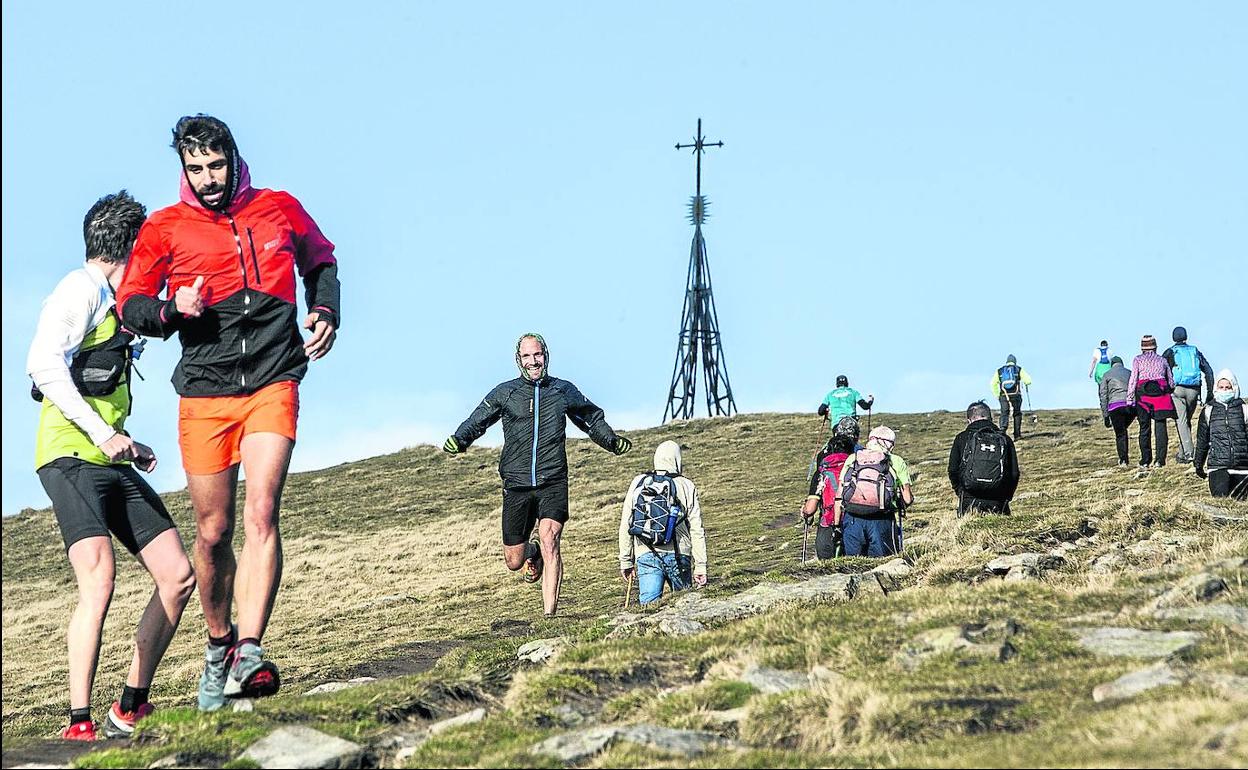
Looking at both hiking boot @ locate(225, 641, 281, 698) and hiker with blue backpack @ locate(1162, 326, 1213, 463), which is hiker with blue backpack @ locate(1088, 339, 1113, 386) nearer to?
hiker with blue backpack @ locate(1162, 326, 1213, 463)

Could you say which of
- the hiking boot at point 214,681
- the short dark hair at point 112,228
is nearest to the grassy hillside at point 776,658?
the hiking boot at point 214,681

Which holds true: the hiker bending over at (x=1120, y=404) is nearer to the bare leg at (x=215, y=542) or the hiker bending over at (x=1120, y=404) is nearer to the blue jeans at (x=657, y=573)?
the blue jeans at (x=657, y=573)

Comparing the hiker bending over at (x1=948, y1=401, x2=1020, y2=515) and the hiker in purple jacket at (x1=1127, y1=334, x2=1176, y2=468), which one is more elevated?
the hiker in purple jacket at (x1=1127, y1=334, x2=1176, y2=468)

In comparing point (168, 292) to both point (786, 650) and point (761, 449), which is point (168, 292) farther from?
point (761, 449)

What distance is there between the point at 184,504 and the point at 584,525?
1953 cm

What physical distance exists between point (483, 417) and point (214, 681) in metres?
6.43

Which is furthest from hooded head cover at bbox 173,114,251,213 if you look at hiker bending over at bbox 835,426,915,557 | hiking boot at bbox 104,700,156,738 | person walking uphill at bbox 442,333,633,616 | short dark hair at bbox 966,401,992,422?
short dark hair at bbox 966,401,992,422

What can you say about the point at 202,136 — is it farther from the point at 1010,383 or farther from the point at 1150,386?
the point at 1010,383

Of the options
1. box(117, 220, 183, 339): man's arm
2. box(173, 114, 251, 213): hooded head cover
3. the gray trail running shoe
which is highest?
box(173, 114, 251, 213): hooded head cover

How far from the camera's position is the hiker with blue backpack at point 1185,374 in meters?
25.5

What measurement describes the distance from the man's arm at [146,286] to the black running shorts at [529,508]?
6.65 meters

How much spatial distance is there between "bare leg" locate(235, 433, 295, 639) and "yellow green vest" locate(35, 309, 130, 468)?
944mm

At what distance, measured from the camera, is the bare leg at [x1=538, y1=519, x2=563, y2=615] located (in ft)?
46.6

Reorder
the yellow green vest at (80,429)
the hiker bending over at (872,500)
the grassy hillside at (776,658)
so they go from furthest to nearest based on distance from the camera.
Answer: the hiker bending over at (872,500), the yellow green vest at (80,429), the grassy hillside at (776,658)
